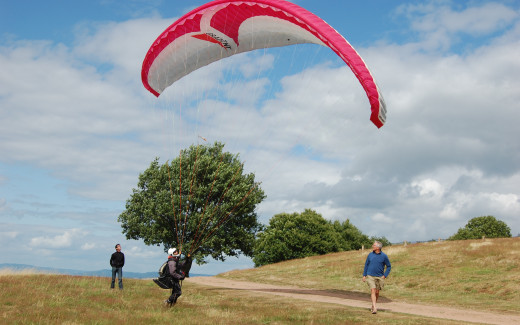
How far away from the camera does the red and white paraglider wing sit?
44.2ft

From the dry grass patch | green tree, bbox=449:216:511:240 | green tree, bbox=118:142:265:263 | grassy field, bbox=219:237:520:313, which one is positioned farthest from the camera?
green tree, bbox=449:216:511:240

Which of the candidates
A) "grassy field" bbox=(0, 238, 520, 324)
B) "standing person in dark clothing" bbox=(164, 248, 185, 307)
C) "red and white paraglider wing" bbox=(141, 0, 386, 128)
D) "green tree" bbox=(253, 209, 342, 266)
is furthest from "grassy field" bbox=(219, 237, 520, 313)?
"green tree" bbox=(253, 209, 342, 266)

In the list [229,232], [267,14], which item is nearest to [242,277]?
[229,232]

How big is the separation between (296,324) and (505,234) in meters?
82.7

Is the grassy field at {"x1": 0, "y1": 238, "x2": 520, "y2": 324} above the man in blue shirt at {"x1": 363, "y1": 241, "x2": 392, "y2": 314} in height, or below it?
below

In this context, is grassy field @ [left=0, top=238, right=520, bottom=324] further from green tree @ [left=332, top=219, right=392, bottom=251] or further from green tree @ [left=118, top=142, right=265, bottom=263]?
green tree @ [left=332, top=219, right=392, bottom=251]

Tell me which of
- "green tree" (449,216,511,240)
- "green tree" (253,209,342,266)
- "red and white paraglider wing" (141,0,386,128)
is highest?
"red and white paraglider wing" (141,0,386,128)

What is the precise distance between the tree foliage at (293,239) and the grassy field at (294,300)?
67.5 ft

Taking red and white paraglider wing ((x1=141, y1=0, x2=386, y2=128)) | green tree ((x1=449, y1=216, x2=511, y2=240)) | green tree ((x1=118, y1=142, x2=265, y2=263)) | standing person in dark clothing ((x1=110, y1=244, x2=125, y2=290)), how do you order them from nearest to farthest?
1. red and white paraglider wing ((x1=141, y1=0, x2=386, y2=128))
2. standing person in dark clothing ((x1=110, y1=244, x2=125, y2=290))
3. green tree ((x1=118, y1=142, x2=265, y2=263))
4. green tree ((x1=449, y1=216, x2=511, y2=240))

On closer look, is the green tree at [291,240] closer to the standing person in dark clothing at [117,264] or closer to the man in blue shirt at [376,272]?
the standing person in dark clothing at [117,264]

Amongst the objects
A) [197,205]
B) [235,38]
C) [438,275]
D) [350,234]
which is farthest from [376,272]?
[350,234]

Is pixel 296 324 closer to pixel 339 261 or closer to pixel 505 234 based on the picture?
pixel 339 261

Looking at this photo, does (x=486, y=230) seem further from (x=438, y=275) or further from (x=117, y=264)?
(x=117, y=264)

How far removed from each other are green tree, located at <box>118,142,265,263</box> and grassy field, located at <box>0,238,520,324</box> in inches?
136
